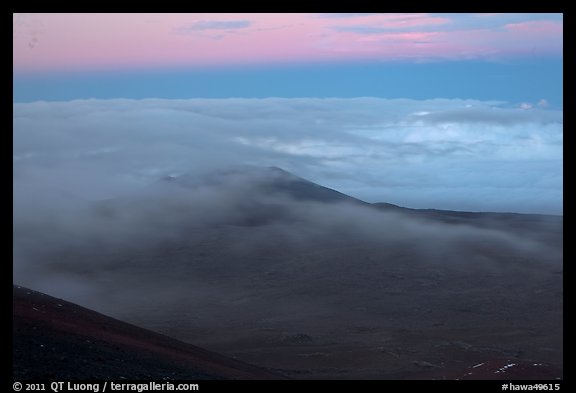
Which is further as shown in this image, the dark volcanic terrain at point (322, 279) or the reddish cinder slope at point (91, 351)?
the dark volcanic terrain at point (322, 279)

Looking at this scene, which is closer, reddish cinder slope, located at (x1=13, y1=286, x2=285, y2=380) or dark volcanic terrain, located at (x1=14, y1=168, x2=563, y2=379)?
reddish cinder slope, located at (x1=13, y1=286, x2=285, y2=380)

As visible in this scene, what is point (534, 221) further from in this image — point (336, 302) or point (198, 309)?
point (198, 309)

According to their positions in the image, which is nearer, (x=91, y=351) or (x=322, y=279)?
(x=91, y=351)

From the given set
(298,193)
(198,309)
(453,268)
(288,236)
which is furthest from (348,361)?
(298,193)
